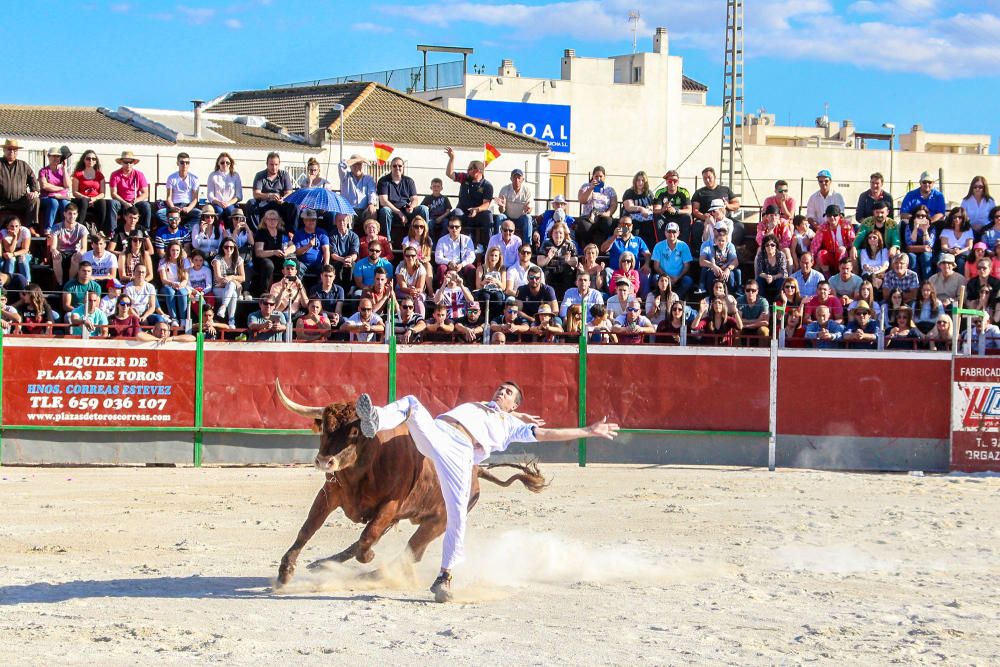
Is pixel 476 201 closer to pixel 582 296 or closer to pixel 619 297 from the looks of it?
pixel 582 296

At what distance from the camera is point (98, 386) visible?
633 inches

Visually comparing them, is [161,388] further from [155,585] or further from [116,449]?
[155,585]

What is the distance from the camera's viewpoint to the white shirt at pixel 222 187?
18312 millimetres

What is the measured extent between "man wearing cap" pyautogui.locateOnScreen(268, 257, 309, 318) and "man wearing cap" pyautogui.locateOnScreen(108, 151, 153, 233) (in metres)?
2.38

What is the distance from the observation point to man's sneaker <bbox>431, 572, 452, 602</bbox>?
8797 mm

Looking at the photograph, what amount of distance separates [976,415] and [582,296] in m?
5.02

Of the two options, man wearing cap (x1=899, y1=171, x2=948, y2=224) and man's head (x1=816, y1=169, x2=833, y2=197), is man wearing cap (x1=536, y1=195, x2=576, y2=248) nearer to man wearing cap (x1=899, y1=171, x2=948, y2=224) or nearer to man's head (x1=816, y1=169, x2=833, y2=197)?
man's head (x1=816, y1=169, x2=833, y2=197)

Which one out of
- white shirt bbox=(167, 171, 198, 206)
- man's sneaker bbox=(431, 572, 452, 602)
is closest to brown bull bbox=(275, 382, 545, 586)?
man's sneaker bbox=(431, 572, 452, 602)

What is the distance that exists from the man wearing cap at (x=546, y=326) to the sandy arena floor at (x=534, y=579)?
8.13ft

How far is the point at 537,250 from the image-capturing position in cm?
1845

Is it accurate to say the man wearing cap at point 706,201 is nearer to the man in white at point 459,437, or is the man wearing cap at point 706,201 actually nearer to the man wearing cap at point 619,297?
the man wearing cap at point 619,297

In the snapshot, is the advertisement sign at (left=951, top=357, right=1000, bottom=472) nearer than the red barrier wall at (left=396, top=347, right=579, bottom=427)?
Yes

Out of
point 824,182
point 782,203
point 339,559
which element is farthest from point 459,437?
point 824,182

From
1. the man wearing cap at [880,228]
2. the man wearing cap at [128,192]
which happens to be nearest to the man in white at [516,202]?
the man wearing cap at [880,228]
